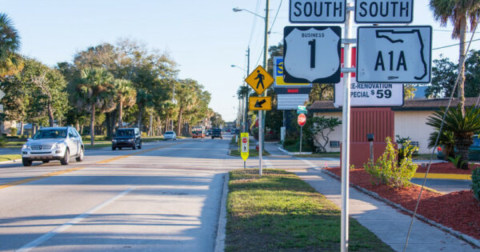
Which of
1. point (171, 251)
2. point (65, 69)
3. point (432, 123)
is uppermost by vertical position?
point (65, 69)

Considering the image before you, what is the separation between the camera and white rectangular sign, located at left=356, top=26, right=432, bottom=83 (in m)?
4.72

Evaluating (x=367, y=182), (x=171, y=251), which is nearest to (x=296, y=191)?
(x=367, y=182)

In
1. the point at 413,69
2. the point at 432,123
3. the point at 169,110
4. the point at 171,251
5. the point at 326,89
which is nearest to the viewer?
the point at 413,69

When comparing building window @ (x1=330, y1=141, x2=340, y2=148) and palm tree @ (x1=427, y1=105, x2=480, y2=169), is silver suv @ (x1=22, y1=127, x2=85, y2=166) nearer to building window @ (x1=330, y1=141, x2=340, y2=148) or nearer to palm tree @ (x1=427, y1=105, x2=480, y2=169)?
palm tree @ (x1=427, y1=105, x2=480, y2=169)

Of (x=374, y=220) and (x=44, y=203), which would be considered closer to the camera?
(x=374, y=220)

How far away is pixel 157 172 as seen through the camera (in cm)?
1719

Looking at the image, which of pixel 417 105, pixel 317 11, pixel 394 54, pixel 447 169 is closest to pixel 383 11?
A: pixel 394 54

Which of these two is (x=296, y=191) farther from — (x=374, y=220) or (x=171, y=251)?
(x=171, y=251)

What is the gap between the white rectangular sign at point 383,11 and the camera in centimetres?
489

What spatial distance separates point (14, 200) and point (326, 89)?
39976 millimetres

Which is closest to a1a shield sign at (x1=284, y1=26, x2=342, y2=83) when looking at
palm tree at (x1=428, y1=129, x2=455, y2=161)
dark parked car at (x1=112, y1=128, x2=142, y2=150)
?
palm tree at (x1=428, y1=129, x2=455, y2=161)

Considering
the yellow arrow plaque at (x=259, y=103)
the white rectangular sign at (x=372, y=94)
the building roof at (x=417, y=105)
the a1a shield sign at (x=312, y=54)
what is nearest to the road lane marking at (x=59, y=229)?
the a1a shield sign at (x=312, y=54)

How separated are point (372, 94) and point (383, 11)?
12.8 metres

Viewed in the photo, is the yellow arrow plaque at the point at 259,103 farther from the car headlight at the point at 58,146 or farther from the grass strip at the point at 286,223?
the car headlight at the point at 58,146
